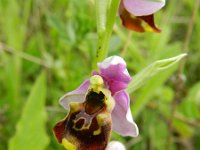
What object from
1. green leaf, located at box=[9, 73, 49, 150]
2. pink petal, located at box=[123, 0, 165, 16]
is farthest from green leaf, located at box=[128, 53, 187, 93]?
green leaf, located at box=[9, 73, 49, 150]

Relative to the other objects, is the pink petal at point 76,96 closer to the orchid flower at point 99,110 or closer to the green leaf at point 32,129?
the orchid flower at point 99,110

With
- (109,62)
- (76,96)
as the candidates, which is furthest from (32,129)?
(109,62)

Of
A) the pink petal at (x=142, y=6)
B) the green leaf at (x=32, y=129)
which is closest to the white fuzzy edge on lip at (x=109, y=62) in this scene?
the pink petal at (x=142, y=6)

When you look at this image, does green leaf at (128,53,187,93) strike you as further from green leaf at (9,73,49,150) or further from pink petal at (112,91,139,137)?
green leaf at (9,73,49,150)

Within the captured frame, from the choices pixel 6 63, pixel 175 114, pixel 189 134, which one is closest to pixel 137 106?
pixel 175 114

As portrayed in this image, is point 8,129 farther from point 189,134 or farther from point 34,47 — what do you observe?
point 189,134

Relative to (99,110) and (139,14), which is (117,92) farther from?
(139,14)
